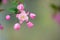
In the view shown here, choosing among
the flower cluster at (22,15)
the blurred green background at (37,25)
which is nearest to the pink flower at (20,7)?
the flower cluster at (22,15)

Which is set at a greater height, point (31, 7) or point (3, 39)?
point (31, 7)

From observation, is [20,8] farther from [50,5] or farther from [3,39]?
[3,39]

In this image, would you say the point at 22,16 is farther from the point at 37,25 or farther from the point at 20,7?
the point at 37,25

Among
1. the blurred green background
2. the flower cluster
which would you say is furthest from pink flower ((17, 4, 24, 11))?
the blurred green background

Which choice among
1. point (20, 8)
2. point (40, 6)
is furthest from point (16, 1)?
point (40, 6)

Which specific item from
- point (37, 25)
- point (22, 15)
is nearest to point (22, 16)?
point (22, 15)

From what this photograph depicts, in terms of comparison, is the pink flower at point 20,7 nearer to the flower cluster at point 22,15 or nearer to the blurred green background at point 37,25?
the flower cluster at point 22,15

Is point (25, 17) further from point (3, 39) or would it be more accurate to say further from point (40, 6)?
point (3, 39)

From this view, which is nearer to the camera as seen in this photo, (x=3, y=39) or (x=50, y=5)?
(x=50, y=5)
